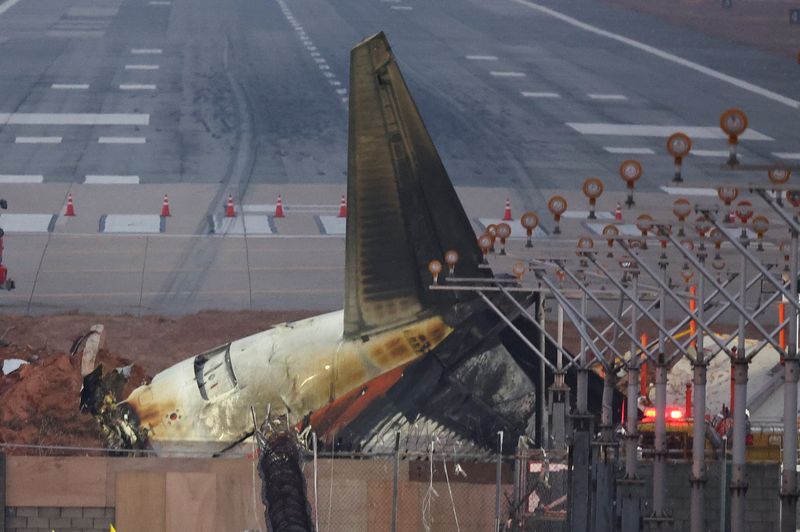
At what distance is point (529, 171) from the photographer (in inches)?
3071

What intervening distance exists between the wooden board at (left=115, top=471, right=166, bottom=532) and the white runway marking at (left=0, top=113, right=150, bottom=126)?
5521 cm

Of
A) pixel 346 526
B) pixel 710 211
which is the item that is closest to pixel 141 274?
pixel 346 526

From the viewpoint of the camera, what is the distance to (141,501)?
31531 millimetres

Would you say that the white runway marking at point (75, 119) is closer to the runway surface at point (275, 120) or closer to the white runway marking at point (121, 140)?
the runway surface at point (275, 120)

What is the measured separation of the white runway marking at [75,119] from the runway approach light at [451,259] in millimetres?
52826

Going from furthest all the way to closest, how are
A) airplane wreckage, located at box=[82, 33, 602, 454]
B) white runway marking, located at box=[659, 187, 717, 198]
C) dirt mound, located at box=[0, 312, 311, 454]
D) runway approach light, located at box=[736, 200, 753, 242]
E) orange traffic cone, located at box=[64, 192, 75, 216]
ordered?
white runway marking, located at box=[659, 187, 717, 198], orange traffic cone, located at box=[64, 192, 75, 216], dirt mound, located at box=[0, 312, 311, 454], airplane wreckage, located at box=[82, 33, 602, 454], runway approach light, located at box=[736, 200, 753, 242]

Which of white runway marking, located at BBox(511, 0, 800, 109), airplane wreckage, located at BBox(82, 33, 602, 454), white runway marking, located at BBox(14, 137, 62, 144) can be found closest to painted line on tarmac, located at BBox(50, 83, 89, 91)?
white runway marking, located at BBox(14, 137, 62, 144)

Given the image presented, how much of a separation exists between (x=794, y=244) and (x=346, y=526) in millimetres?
11077

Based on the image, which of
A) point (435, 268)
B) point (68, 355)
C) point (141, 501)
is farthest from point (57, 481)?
point (68, 355)

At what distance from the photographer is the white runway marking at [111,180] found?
74.1 meters

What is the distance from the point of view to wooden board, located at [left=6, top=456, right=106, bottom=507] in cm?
3166

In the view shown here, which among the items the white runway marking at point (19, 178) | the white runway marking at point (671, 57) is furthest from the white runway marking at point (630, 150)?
the white runway marking at point (19, 178)

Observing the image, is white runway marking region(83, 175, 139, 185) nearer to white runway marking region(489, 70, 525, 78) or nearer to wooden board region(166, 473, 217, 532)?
white runway marking region(489, 70, 525, 78)

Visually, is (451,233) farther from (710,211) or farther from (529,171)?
(529,171)
